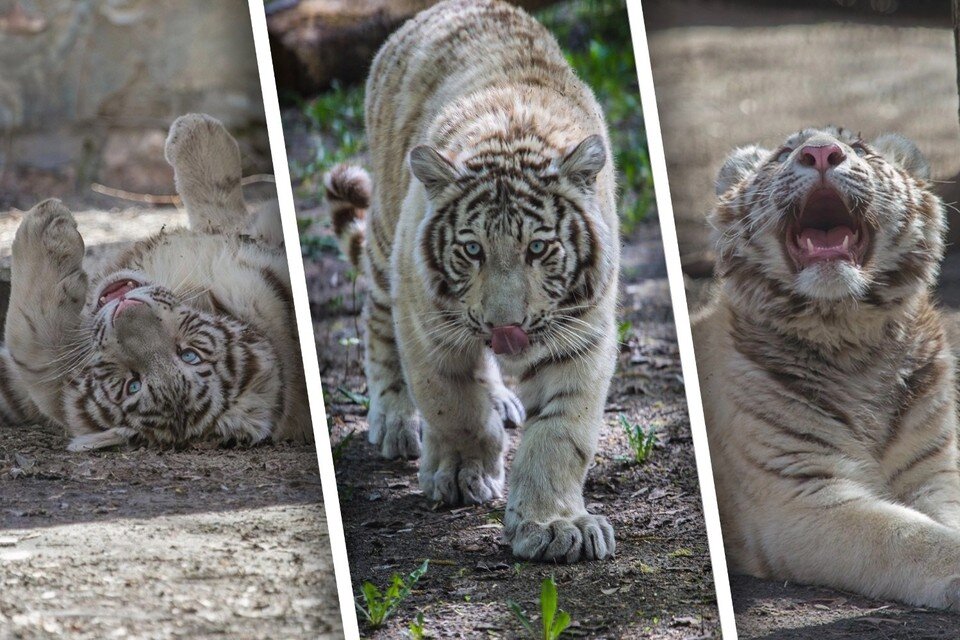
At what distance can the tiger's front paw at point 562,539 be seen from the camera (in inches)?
87.0

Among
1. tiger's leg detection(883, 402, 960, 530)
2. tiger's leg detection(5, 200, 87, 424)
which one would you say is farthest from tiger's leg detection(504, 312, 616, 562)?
tiger's leg detection(5, 200, 87, 424)

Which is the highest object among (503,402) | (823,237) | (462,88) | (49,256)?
(462,88)

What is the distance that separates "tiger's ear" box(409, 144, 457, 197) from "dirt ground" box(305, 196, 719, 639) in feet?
2.30

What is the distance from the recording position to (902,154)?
2363 millimetres

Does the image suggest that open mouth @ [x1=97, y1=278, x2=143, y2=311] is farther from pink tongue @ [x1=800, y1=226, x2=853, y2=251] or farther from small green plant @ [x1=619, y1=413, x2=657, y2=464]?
pink tongue @ [x1=800, y1=226, x2=853, y2=251]

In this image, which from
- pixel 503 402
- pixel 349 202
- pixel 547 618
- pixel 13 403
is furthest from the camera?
pixel 349 202

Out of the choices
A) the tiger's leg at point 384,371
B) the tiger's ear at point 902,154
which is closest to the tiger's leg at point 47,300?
the tiger's leg at point 384,371

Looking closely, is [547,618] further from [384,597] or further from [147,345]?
[147,345]

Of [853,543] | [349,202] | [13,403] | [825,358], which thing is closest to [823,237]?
[825,358]

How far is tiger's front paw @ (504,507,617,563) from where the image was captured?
2.21 meters

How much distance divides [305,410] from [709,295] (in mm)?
912

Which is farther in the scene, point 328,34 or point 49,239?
point 328,34

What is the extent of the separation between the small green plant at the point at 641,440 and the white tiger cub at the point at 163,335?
76cm

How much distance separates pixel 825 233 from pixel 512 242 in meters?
0.65
